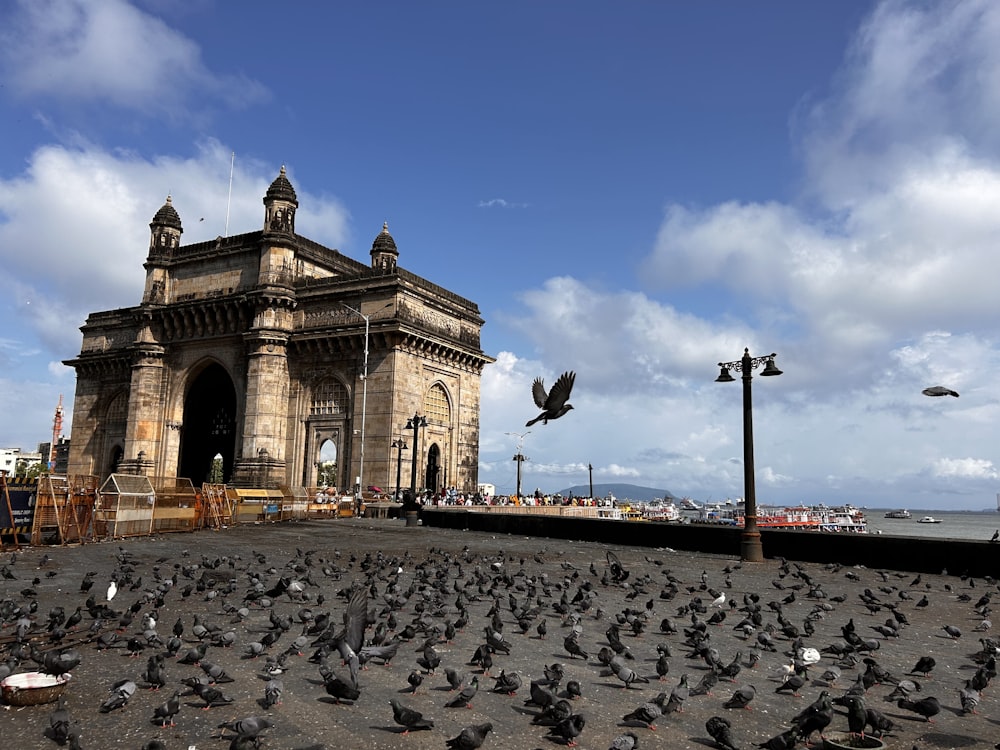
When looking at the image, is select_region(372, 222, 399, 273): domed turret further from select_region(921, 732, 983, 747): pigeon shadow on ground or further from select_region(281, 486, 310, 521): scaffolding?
select_region(921, 732, 983, 747): pigeon shadow on ground

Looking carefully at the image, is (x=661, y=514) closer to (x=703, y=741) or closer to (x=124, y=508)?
(x=124, y=508)

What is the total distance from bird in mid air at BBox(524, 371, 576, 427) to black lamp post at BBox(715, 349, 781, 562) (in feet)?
15.2

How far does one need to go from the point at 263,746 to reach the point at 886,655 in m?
6.79

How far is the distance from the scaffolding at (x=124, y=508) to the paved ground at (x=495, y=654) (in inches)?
203

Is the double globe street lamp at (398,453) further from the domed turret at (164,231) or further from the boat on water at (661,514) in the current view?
the boat on water at (661,514)

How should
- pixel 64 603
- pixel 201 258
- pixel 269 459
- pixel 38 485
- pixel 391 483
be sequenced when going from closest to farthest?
pixel 64 603, pixel 38 485, pixel 391 483, pixel 269 459, pixel 201 258

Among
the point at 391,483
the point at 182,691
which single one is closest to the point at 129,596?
the point at 182,691

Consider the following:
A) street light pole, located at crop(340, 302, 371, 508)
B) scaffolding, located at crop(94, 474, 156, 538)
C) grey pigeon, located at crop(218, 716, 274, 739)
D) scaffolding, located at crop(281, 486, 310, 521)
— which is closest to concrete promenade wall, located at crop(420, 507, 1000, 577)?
scaffolding, located at crop(281, 486, 310, 521)

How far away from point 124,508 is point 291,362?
2271cm

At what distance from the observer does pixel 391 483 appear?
1566 inches

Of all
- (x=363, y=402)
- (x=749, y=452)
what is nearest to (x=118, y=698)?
(x=749, y=452)

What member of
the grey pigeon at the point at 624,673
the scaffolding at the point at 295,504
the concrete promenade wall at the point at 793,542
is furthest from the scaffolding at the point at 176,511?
the grey pigeon at the point at 624,673

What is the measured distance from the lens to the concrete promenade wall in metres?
15.8

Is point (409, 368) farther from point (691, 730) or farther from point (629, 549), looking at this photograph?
point (691, 730)
